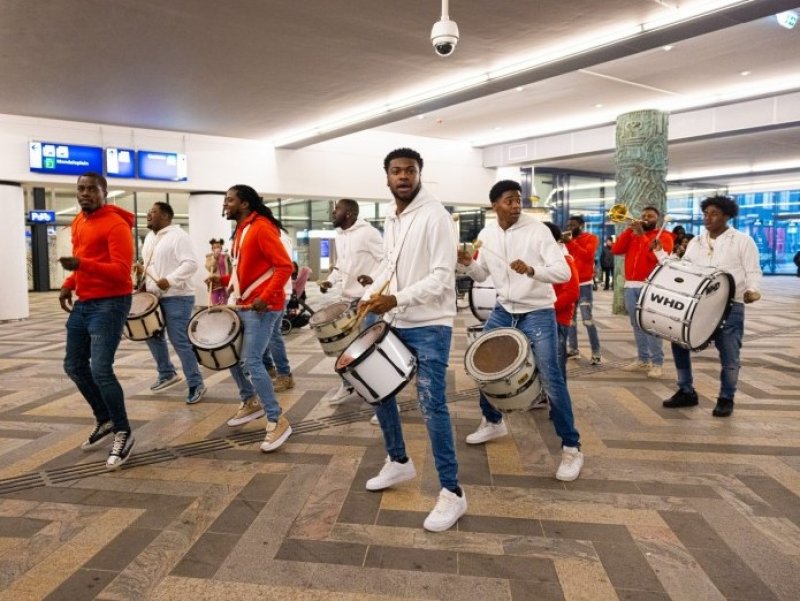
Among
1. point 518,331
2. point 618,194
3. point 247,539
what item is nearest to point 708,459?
point 518,331

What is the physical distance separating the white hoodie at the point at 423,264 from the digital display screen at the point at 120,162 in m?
11.2

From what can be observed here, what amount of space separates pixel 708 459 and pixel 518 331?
5.12 feet

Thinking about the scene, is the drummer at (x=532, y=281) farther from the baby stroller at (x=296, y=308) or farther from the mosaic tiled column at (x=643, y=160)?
the mosaic tiled column at (x=643, y=160)

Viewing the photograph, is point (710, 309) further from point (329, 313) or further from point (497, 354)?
point (329, 313)

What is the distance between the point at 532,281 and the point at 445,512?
1.40 meters

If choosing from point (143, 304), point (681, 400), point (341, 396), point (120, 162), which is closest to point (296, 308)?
point (143, 304)

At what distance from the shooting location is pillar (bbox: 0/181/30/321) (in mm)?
11680

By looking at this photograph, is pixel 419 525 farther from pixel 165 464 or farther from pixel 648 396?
pixel 648 396

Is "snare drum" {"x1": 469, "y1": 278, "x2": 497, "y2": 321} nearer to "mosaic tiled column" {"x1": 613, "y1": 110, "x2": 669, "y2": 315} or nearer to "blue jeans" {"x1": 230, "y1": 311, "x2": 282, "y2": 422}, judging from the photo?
"blue jeans" {"x1": 230, "y1": 311, "x2": 282, "y2": 422}

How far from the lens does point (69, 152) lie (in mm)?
11852

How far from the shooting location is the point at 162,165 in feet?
42.2

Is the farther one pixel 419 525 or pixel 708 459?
pixel 708 459

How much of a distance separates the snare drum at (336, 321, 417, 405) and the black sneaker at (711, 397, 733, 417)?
10.4 feet

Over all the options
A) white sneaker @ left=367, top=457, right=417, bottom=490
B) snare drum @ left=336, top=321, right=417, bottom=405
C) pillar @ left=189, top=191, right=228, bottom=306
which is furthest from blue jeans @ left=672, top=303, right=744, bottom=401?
pillar @ left=189, top=191, right=228, bottom=306
